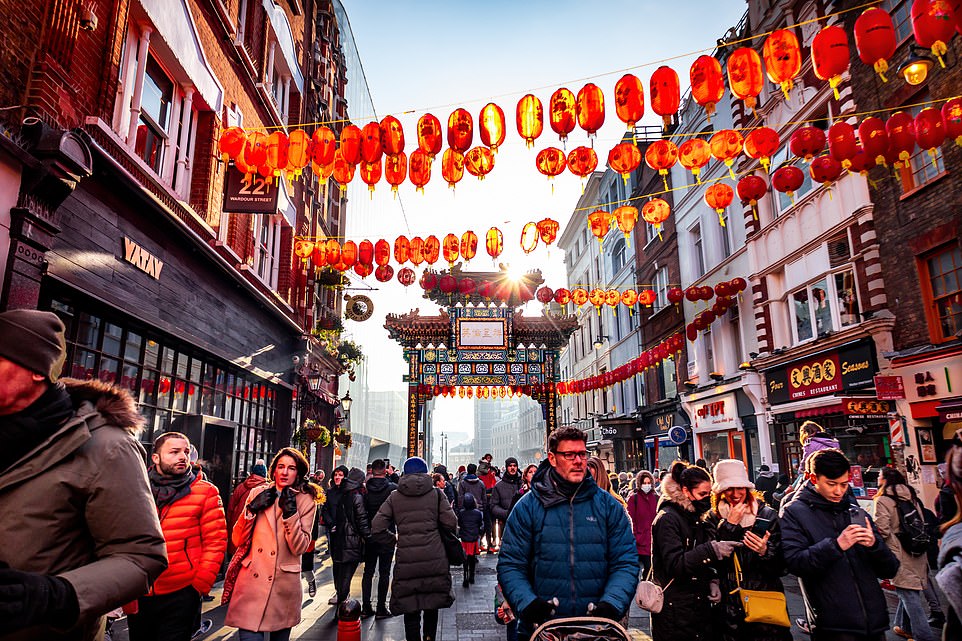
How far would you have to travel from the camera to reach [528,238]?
13.7 metres

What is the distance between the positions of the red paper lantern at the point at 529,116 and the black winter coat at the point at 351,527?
6.04 m

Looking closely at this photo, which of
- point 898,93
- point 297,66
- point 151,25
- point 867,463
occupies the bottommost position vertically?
point 867,463

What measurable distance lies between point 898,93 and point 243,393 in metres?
16.4

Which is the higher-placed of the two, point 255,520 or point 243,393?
point 243,393

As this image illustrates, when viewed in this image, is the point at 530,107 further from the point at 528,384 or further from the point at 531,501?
the point at 528,384

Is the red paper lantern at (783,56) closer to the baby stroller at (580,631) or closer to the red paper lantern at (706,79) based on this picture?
the red paper lantern at (706,79)

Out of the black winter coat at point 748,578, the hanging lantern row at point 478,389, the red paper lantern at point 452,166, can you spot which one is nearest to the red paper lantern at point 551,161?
the red paper lantern at point 452,166

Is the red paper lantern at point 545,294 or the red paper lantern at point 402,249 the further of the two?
the red paper lantern at point 545,294

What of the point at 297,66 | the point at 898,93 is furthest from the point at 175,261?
the point at 898,93

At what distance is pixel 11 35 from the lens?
584cm

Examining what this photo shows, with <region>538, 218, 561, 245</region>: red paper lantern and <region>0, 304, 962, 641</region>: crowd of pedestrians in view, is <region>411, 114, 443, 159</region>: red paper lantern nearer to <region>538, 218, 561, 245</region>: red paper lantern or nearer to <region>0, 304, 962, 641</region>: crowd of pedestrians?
<region>538, 218, 561, 245</region>: red paper lantern

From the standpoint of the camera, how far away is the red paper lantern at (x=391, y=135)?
9164 mm

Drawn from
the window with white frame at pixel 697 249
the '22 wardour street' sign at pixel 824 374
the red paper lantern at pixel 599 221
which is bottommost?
the '22 wardour street' sign at pixel 824 374

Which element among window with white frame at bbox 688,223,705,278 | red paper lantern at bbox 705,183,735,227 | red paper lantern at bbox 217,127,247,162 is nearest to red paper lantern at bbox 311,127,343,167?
red paper lantern at bbox 217,127,247,162
